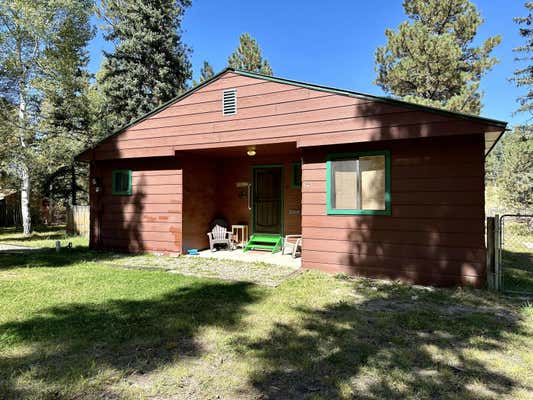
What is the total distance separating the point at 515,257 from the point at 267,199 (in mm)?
5978

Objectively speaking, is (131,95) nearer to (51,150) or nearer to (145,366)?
(51,150)

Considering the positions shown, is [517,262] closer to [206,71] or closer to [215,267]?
[215,267]

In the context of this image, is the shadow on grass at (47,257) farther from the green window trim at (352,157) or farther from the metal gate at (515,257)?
the metal gate at (515,257)

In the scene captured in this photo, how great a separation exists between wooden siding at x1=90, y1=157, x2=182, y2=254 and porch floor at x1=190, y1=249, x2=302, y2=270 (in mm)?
907

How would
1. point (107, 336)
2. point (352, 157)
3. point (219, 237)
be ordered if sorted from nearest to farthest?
1. point (107, 336)
2. point (352, 157)
3. point (219, 237)

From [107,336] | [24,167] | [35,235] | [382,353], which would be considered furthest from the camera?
[35,235]

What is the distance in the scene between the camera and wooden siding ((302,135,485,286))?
4.68 m

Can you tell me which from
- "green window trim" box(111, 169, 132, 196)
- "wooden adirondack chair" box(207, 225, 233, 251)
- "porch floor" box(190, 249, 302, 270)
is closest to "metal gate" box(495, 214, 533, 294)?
"porch floor" box(190, 249, 302, 270)

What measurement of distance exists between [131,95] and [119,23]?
354cm

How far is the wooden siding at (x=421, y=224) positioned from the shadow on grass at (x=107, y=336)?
2.05 metres

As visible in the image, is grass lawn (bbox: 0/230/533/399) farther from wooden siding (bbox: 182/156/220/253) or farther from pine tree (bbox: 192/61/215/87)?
pine tree (bbox: 192/61/215/87)

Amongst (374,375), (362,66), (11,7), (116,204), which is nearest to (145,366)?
(374,375)

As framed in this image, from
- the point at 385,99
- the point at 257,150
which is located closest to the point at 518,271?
the point at 385,99

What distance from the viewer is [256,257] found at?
7.21 metres
